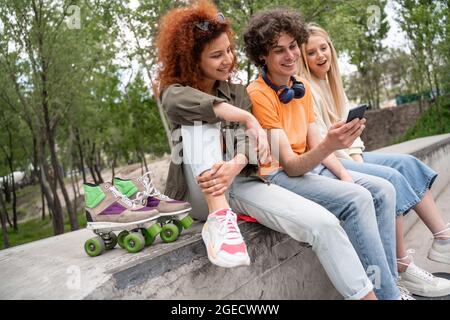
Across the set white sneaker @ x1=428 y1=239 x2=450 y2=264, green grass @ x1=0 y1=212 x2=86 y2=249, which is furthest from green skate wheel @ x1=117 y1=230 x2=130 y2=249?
green grass @ x1=0 y1=212 x2=86 y2=249

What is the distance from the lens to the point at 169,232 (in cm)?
203

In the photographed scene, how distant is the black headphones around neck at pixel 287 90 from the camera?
7.84ft

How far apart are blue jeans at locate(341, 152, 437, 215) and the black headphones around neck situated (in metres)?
0.69

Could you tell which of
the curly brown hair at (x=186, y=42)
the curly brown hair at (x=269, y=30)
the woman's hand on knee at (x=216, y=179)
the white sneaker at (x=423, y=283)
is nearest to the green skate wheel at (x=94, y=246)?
the woman's hand on knee at (x=216, y=179)

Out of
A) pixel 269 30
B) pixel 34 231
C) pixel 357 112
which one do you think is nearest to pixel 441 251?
pixel 357 112

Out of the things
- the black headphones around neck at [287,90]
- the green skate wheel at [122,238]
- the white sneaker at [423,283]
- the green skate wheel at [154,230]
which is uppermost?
the black headphones around neck at [287,90]

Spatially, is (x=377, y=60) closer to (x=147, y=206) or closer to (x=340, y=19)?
(x=340, y=19)

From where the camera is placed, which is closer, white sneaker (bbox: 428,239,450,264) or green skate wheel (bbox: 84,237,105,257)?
green skate wheel (bbox: 84,237,105,257)

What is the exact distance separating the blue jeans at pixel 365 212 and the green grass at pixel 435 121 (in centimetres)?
1403

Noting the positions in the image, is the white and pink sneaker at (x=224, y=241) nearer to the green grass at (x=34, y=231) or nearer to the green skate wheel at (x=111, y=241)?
the green skate wheel at (x=111, y=241)

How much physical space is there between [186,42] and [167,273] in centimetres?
129

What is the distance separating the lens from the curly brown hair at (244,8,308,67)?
7.84 feet

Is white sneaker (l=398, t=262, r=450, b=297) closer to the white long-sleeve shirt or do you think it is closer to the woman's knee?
the woman's knee

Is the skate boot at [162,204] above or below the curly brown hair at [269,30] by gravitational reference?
below
